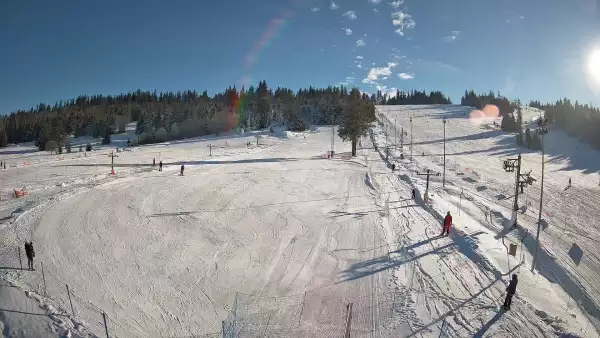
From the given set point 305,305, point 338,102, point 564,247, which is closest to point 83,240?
point 305,305

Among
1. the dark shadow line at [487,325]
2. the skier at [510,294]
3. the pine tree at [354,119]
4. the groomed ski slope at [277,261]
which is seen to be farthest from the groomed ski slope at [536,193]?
the pine tree at [354,119]

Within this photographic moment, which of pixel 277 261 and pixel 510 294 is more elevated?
pixel 510 294

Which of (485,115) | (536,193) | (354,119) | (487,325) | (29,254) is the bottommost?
(536,193)

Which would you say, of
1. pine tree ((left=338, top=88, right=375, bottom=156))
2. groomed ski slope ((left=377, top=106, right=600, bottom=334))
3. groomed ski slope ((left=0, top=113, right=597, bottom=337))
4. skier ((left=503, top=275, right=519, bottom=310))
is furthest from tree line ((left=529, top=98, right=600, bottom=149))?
skier ((left=503, top=275, right=519, bottom=310))

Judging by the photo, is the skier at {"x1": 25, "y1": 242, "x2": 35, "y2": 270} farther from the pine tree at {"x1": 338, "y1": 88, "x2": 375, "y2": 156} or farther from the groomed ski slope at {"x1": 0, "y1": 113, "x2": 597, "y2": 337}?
the pine tree at {"x1": 338, "y1": 88, "x2": 375, "y2": 156}

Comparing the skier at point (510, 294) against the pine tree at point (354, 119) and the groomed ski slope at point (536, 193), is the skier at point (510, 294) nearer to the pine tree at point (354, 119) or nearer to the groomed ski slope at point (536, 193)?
the groomed ski slope at point (536, 193)

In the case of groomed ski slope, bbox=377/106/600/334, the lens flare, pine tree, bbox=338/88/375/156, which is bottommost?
groomed ski slope, bbox=377/106/600/334

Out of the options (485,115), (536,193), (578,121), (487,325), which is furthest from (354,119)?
(485,115)

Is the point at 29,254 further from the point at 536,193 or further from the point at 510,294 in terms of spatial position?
the point at 536,193
